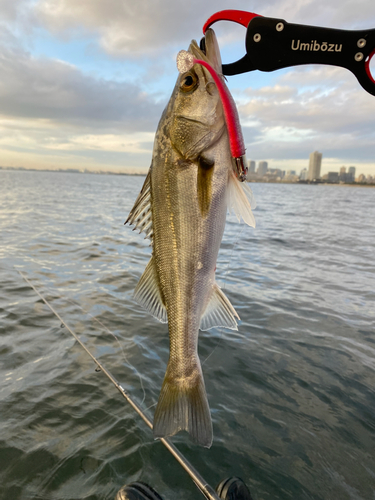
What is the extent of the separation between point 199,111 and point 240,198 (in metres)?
0.52

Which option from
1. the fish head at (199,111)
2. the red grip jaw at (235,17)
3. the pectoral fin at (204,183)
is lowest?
the pectoral fin at (204,183)

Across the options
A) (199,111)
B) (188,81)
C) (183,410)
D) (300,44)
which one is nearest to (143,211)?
(199,111)

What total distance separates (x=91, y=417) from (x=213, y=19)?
4336 millimetres

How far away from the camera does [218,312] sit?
2209 mm

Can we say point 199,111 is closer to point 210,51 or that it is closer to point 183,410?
point 210,51

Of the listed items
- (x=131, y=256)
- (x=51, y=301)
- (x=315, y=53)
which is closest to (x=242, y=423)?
(x=315, y=53)

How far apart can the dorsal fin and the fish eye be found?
0.50 meters

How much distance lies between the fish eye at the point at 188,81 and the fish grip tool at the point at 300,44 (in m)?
0.40

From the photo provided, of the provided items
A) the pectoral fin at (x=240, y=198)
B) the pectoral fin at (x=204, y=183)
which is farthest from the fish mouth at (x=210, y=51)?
the pectoral fin at (x=240, y=198)

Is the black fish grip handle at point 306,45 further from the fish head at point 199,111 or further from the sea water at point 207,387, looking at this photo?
the sea water at point 207,387

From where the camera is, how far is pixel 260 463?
369 cm

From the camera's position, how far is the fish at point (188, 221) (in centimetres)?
184

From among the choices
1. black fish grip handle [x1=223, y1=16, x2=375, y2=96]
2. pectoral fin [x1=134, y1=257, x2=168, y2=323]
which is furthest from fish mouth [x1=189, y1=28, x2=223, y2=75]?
pectoral fin [x1=134, y1=257, x2=168, y2=323]

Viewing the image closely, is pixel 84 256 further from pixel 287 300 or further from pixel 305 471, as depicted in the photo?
pixel 305 471
